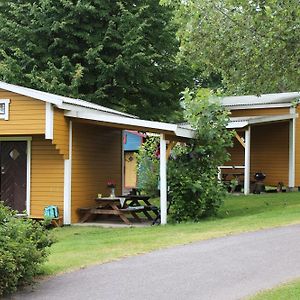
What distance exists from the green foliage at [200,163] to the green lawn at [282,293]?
7.38 meters

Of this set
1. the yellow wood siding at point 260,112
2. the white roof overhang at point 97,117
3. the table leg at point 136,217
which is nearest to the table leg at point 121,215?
the table leg at point 136,217

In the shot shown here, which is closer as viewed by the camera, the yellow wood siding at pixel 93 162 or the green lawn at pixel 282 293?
the green lawn at pixel 282 293

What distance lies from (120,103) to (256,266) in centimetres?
1778

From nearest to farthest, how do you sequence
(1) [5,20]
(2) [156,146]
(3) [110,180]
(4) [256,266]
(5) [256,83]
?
(4) [256,266] → (3) [110,180] → (5) [256,83] → (2) [156,146] → (1) [5,20]

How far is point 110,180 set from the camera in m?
17.7

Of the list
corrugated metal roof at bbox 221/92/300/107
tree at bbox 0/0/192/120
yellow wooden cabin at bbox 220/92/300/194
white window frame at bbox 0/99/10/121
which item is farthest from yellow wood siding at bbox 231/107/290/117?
white window frame at bbox 0/99/10/121

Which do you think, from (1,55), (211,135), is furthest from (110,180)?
(1,55)

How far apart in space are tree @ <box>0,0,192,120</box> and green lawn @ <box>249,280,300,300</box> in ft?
55.5

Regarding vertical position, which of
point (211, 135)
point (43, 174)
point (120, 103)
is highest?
point (120, 103)

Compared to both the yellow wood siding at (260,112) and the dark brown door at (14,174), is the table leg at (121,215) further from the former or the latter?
the yellow wood siding at (260,112)

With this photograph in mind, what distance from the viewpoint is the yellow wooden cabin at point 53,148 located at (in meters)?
14.7

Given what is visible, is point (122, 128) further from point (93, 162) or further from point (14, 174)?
point (14, 174)

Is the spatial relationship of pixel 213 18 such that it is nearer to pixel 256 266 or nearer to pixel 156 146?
pixel 156 146

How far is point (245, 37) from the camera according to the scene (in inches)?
714
